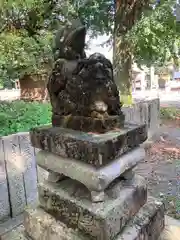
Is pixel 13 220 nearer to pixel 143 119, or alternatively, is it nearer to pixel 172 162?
pixel 172 162

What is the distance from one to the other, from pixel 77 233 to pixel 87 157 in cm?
36

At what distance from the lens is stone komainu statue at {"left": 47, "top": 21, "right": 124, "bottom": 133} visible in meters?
0.94

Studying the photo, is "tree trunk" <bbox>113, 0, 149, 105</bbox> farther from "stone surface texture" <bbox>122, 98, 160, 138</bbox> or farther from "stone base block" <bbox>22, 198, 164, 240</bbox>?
"stone base block" <bbox>22, 198, 164, 240</bbox>

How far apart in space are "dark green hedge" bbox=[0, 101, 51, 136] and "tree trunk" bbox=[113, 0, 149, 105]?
279 cm

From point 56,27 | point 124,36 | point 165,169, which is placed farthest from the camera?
point 56,27

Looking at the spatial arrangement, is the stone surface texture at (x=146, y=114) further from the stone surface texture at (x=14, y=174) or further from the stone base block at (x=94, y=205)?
the stone base block at (x=94, y=205)

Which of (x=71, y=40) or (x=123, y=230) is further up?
(x=71, y=40)

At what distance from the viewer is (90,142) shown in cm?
87

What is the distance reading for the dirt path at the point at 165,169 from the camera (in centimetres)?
254

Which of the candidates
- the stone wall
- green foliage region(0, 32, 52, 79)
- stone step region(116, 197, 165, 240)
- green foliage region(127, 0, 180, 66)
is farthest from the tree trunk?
stone step region(116, 197, 165, 240)

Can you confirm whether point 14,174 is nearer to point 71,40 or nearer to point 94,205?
point 94,205

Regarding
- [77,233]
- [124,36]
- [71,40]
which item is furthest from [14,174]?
[124,36]

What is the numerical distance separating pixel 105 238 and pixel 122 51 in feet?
19.2

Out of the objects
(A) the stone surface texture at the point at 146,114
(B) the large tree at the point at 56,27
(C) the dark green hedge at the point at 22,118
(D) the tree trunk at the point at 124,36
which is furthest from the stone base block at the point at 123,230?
(D) the tree trunk at the point at 124,36
